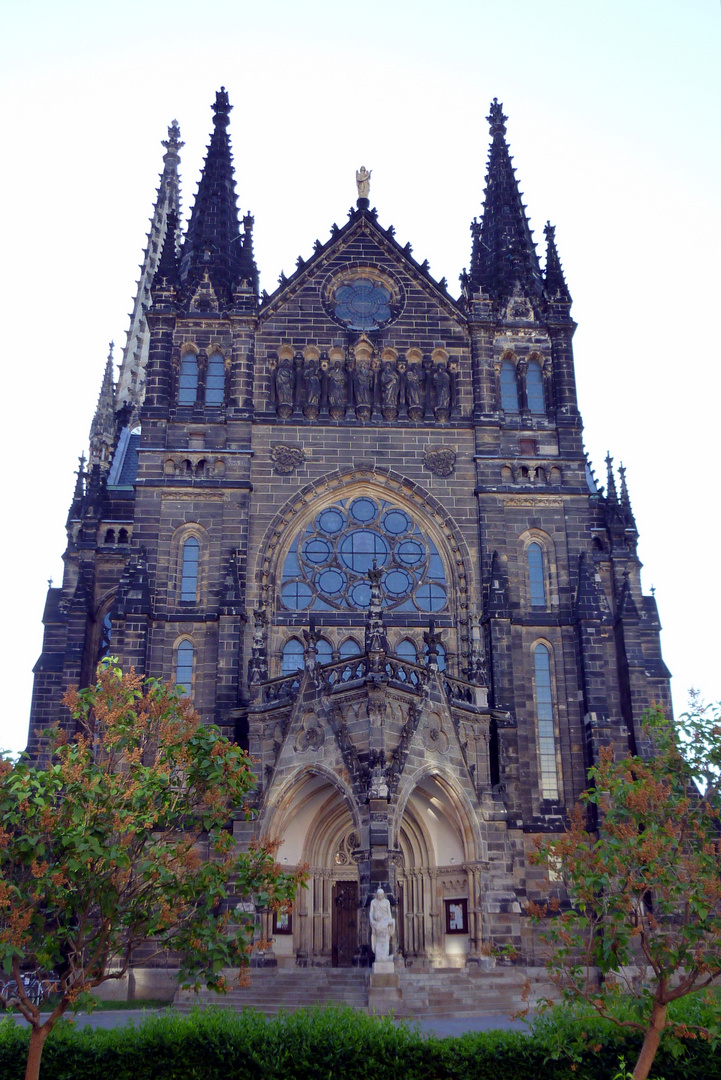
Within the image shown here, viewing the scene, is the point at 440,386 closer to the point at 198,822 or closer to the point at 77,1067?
the point at 198,822

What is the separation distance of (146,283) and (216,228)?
22.3 metres

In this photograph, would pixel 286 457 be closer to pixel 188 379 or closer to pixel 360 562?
pixel 360 562

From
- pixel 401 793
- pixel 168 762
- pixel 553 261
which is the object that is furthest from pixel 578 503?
pixel 168 762

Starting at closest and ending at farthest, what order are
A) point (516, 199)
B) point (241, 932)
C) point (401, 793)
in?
point (241, 932), point (401, 793), point (516, 199)

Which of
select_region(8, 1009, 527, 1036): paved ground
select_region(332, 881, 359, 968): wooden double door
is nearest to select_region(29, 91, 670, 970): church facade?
select_region(332, 881, 359, 968): wooden double door

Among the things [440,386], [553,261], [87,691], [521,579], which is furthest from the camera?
[553,261]

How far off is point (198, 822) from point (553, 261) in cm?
2800

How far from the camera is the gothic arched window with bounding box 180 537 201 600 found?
33.6 m

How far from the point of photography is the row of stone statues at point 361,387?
1416 inches

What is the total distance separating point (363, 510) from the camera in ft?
116

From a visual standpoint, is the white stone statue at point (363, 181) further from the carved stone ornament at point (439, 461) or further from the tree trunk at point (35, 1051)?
the tree trunk at point (35, 1051)

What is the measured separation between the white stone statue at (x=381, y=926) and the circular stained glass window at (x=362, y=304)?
19.6m

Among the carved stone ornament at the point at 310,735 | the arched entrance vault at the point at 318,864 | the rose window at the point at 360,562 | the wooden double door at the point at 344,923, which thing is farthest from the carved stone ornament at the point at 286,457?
the wooden double door at the point at 344,923

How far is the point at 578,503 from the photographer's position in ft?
115
